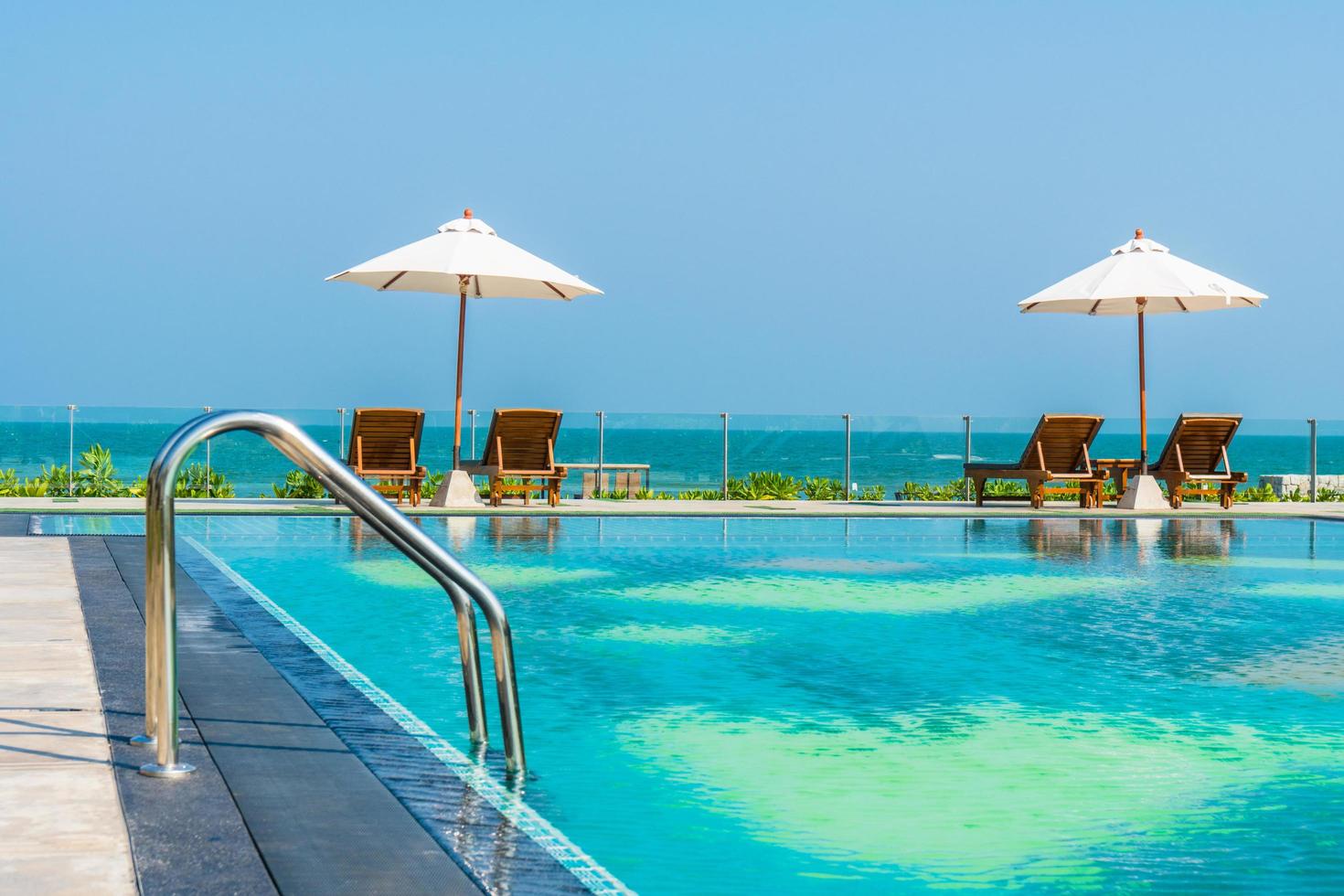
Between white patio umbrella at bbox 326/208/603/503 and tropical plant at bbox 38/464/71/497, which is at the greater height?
white patio umbrella at bbox 326/208/603/503

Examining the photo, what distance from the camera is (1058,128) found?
1950 inches

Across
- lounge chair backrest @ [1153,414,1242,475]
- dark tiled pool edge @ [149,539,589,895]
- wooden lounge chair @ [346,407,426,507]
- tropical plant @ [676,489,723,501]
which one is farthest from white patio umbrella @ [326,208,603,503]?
dark tiled pool edge @ [149,539,589,895]

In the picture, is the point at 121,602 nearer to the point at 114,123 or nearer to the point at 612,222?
the point at 114,123

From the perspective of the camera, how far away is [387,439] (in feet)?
47.2

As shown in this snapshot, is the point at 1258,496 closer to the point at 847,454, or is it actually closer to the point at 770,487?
the point at 847,454

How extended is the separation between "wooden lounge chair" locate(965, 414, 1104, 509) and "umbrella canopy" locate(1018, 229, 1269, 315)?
134 centimetres

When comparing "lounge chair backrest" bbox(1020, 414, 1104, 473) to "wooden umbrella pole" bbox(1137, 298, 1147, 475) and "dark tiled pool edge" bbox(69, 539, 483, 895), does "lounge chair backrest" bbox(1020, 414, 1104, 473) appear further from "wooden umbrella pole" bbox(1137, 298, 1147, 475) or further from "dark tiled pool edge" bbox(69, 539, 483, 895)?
"dark tiled pool edge" bbox(69, 539, 483, 895)

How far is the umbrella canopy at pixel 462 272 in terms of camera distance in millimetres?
14023

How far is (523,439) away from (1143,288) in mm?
6561

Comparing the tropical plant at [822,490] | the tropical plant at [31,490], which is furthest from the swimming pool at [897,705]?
the tropical plant at [822,490]

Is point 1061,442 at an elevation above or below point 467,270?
→ below

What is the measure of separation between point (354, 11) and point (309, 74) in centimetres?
1097

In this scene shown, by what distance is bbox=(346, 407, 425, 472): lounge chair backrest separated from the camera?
14.1m

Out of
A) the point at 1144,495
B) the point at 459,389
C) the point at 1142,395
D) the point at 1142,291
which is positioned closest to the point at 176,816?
the point at 459,389
